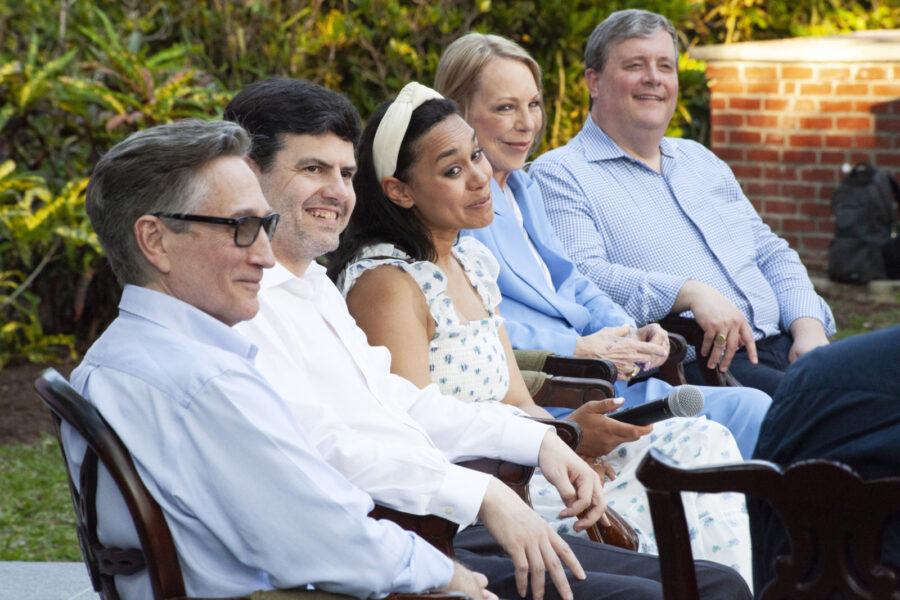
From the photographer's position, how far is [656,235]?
4.11 metres

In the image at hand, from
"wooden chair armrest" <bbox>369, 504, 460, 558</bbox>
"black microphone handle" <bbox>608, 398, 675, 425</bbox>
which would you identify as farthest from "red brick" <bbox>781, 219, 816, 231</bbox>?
"wooden chair armrest" <bbox>369, 504, 460, 558</bbox>

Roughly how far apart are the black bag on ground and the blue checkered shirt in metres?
3.93

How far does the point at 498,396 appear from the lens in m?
2.95

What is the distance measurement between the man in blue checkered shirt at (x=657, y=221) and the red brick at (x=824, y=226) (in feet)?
14.2

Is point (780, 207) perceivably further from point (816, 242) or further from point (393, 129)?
point (393, 129)

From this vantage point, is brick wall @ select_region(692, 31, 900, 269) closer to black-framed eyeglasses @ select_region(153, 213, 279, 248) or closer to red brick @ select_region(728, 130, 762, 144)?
red brick @ select_region(728, 130, 762, 144)

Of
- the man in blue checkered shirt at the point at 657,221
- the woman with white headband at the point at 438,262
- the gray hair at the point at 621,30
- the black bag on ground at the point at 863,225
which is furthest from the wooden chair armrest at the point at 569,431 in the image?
the black bag on ground at the point at 863,225

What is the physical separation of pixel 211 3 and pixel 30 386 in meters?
2.98

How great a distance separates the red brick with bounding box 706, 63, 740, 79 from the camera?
27.8 ft

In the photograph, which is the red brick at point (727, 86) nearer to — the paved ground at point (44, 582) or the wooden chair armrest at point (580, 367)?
the wooden chair armrest at point (580, 367)

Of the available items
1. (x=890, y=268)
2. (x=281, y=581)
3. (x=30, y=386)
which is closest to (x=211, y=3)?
(x=30, y=386)

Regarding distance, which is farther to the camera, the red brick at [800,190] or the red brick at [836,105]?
the red brick at [800,190]

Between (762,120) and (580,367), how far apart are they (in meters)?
5.71

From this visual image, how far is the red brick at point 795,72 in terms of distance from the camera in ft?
27.6
